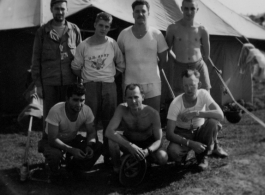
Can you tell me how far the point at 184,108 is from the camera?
4137 mm

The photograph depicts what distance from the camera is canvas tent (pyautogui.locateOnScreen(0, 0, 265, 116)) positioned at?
6316mm

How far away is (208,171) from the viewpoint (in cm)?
416

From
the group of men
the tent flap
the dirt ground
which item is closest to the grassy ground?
the dirt ground

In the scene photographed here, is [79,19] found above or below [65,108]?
above

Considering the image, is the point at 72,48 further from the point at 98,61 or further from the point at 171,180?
the point at 171,180

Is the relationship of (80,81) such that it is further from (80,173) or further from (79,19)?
(79,19)

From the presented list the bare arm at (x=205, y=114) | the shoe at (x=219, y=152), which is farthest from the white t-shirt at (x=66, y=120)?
the shoe at (x=219, y=152)

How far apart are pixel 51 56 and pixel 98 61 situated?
560mm

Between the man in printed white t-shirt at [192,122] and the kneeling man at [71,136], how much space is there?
83cm

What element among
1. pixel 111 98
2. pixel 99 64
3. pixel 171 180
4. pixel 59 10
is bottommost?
pixel 171 180

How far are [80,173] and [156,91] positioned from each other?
48.5 inches

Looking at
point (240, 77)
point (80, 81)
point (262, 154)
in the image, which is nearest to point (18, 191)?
point (80, 81)

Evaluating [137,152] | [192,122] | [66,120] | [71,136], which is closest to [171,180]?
[137,152]

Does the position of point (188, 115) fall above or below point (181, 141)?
above
